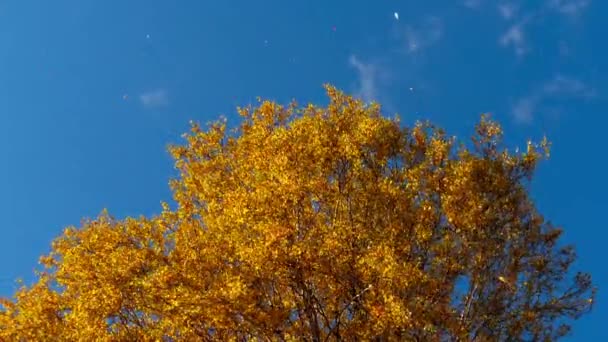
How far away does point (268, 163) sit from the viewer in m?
22.1

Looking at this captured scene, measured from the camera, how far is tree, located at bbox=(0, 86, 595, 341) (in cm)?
1961

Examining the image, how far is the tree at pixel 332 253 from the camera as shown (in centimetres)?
1961

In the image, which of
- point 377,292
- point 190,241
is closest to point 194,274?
point 190,241

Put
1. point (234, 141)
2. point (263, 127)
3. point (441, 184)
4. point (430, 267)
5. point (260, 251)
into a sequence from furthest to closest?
point (234, 141)
point (263, 127)
point (441, 184)
point (430, 267)
point (260, 251)

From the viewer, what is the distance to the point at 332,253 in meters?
20.0

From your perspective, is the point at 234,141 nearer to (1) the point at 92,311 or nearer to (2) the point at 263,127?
(2) the point at 263,127

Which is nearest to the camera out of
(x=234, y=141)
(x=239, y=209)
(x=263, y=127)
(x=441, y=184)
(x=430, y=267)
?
(x=239, y=209)

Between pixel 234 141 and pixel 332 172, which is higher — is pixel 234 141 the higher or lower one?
the higher one

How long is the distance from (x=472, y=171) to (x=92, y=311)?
13.8m

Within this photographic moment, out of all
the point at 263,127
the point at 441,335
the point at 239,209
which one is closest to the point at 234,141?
the point at 263,127

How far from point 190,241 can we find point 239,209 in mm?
2781

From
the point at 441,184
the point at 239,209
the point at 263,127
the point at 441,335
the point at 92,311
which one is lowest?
the point at 441,335

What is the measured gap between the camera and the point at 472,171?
23.7m

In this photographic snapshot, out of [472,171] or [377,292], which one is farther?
[472,171]
